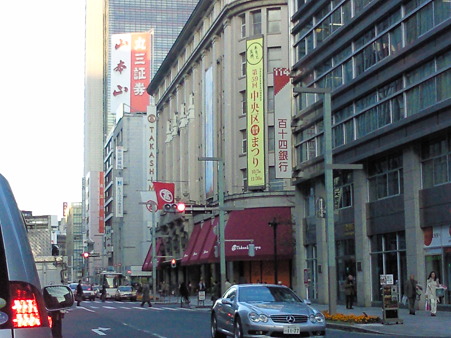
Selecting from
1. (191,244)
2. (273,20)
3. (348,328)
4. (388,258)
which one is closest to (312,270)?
(388,258)

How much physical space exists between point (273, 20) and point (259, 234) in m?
15.1

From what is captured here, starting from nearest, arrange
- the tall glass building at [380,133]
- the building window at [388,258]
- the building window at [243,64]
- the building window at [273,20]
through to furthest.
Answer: the tall glass building at [380,133], the building window at [388,258], the building window at [273,20], the building window at [243,64]

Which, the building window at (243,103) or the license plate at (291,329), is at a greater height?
the building window at (243,103)

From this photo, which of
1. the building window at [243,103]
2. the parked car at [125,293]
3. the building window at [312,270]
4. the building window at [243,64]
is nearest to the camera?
the building window at [312,270]

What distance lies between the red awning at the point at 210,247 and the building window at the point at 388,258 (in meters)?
22.1

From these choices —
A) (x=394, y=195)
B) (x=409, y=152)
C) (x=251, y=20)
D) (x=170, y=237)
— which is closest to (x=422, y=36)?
(x=409, y=152)

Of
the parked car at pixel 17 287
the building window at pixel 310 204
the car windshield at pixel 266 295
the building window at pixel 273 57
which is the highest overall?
the building window at pixel 273 57

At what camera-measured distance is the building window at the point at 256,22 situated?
2323 inches

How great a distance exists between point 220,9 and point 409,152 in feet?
110

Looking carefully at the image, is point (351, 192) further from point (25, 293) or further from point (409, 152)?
point (25, 293)

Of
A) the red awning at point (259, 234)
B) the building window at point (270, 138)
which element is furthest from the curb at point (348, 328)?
the building window at point (270, 138)

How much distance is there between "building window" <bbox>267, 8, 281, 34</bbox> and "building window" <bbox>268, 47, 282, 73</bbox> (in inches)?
52.9

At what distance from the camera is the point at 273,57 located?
5756 cm

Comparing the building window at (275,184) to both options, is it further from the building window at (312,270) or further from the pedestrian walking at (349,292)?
the pedestrian walking at (349,292)
